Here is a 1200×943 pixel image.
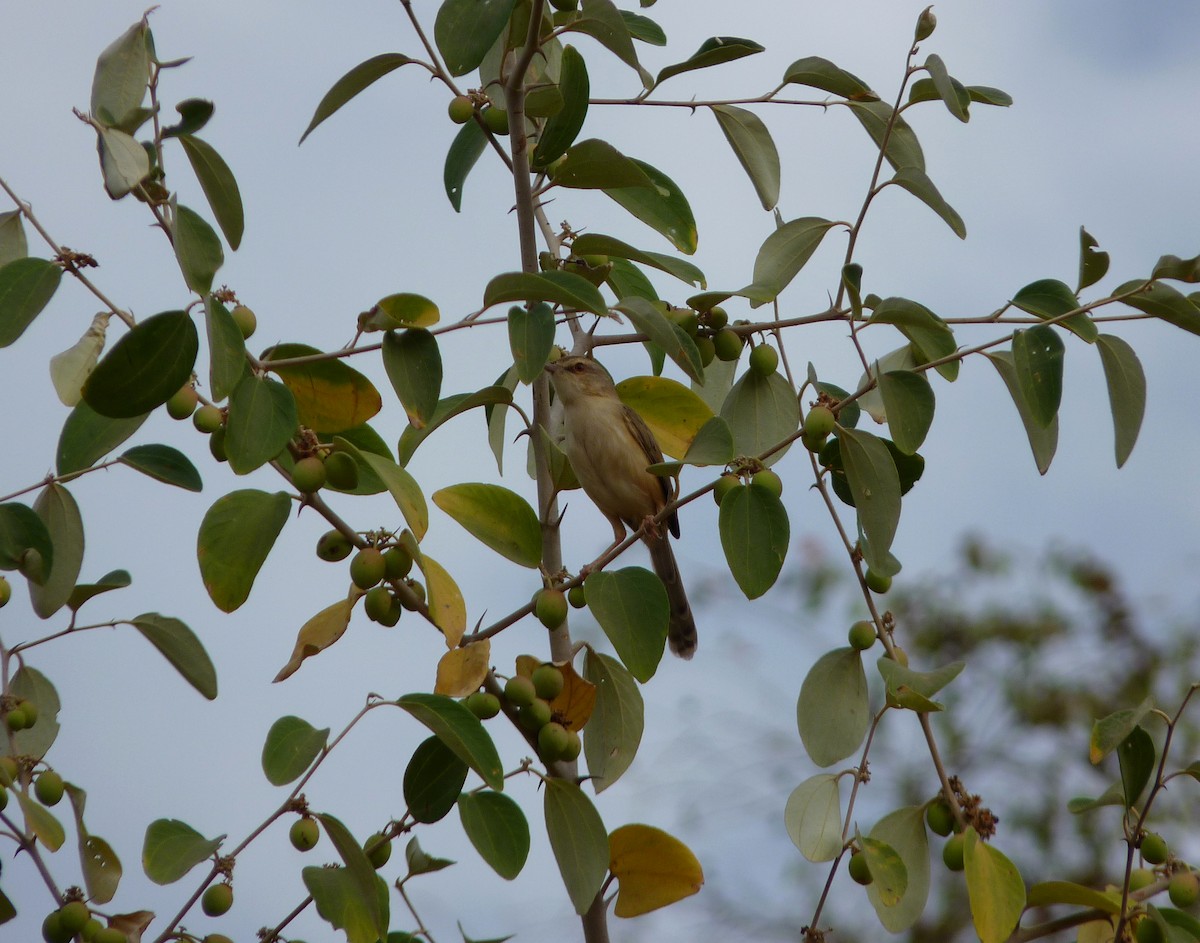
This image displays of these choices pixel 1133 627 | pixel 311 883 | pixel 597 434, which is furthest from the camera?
pixel 1133 627

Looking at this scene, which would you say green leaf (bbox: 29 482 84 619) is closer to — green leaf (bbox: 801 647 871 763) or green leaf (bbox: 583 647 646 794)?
green leaf (bbox: 583 647 646 794)

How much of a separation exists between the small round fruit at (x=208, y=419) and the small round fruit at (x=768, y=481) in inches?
44.6

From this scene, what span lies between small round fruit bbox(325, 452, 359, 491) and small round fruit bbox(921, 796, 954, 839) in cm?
154

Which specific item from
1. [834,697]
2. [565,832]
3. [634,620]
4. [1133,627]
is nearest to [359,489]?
[634,620]

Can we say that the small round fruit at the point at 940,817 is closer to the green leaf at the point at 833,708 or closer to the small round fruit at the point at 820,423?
the green leaf at the point at 833,708

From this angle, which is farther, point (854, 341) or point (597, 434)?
point (597, 434)

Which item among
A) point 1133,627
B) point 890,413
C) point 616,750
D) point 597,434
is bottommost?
point 616,750

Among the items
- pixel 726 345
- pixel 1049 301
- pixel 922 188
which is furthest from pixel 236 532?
pixel 1049 301

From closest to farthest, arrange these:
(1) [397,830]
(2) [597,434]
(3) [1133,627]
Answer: (1) [397,830] < (2) [597,434] < (3) [1133,627]

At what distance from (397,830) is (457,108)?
1.71 metres

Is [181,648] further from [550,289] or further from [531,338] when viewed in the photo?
[550,289]

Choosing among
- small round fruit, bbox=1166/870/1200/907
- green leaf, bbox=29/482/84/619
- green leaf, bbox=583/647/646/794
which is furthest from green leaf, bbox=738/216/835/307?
green leaf, bbox=29/482/84/619

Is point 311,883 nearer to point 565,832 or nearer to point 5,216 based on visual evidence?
point 565,832

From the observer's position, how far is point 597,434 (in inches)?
219
